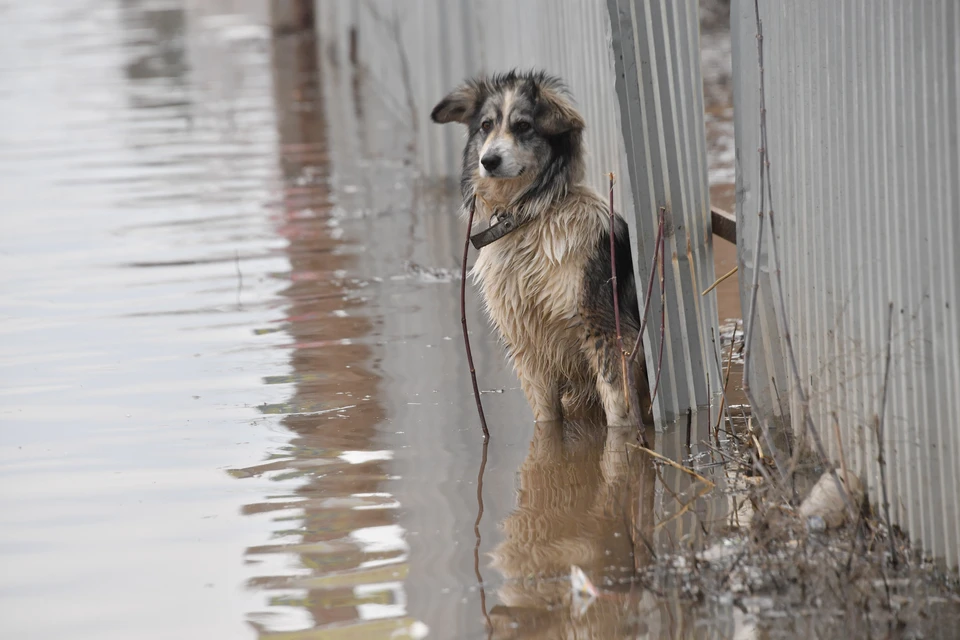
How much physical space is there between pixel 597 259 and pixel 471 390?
128 centimetres

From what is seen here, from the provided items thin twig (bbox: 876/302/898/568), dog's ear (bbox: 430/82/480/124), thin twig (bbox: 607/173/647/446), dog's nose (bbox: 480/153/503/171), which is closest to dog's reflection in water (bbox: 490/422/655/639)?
thin twig (bbox: 607/173/647/446)

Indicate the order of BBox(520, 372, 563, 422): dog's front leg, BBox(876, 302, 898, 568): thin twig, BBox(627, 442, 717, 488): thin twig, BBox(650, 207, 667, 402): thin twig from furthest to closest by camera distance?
BBox(520, 372, 563, 422): dog's front leg
BBox(650, 207, 667, 402): thin twig
BBox(627, 442, 717, 488): thin twig
BBox(876, 302, 898, 568): thin twig

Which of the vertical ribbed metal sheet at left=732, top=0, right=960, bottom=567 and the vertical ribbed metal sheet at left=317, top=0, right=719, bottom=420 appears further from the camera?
the vertical ribbed metal sheet at left=317, top=0, right=719, bottom=420

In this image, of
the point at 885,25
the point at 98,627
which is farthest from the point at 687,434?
the point at 98,627

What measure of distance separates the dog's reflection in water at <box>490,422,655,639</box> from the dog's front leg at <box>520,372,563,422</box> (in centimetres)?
6

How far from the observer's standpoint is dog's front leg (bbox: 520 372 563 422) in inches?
217

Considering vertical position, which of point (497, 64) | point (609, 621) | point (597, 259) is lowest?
point (609, 621)

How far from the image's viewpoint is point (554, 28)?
7309 millimetres

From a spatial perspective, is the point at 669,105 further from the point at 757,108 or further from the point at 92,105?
the point at 92,105

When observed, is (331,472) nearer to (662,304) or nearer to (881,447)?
(662,304)

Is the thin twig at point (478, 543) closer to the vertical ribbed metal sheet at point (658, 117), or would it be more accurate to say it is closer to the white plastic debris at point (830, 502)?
the vertical ribbed metal sheet at point (658, 117)

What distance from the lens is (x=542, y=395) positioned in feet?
18.2

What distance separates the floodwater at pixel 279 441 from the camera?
389 centimetres

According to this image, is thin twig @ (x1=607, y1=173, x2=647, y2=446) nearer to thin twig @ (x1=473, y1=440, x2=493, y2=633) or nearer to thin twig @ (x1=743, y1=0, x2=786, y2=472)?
thin twig @ (x1=743, y1=0, x2=786, y2=472)
